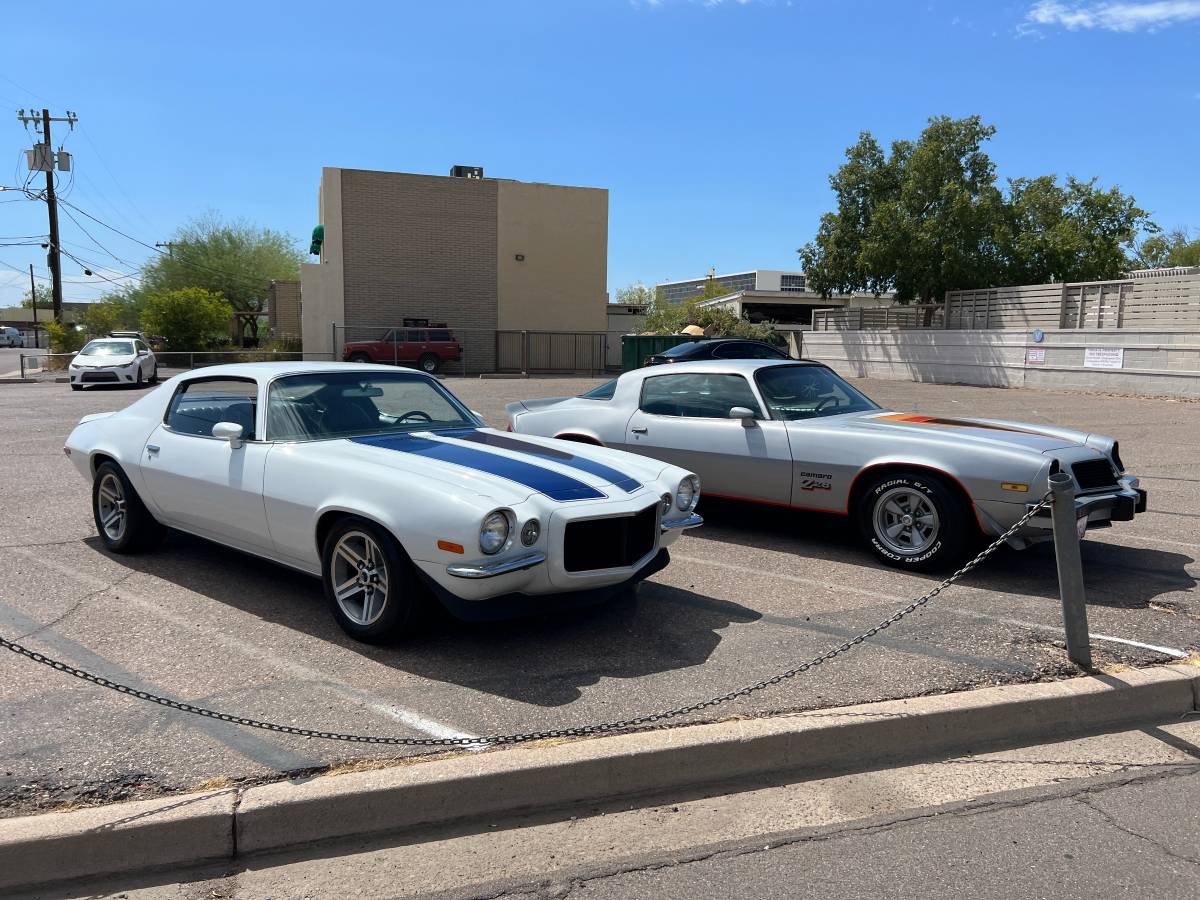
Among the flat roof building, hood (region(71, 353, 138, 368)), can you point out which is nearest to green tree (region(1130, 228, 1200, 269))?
the flat roof building

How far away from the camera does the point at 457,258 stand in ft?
119

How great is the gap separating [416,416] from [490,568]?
1.92 meters

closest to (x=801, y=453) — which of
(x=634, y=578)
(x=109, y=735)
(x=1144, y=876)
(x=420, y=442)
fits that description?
(x=634, y=578)

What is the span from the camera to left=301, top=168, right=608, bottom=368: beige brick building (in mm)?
34312

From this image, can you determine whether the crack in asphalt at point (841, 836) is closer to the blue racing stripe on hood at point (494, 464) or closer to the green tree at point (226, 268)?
the blue racing stripe on hood at point (494, 464)

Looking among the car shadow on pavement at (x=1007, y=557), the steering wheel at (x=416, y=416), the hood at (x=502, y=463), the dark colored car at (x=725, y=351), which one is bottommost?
the car shadow on pavement at (x=1007, y=557)

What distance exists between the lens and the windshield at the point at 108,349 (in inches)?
975

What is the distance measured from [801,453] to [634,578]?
2.38m

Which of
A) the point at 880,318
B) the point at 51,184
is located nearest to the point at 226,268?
the point at 51,184

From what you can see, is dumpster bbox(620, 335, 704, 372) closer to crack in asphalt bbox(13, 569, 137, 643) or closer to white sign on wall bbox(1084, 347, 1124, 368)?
white sign on wall bbox(1084, 347, 1124, 368)

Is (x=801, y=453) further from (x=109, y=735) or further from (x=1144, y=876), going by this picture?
(x=109, y=735)

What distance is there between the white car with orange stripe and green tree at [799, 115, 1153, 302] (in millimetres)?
28438

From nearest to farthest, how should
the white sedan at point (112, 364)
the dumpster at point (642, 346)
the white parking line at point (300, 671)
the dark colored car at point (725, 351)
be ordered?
the white parking line at point (300, 671), the dark colored car at point (725, 351), the white sedan at point (112, 364), the dumpster at point (642, 346)

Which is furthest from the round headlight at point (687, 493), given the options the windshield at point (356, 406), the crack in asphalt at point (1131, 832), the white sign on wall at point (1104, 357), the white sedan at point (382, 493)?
the white sign on wall at point (1104, 357)
